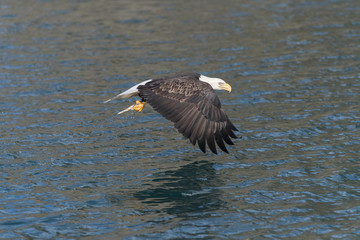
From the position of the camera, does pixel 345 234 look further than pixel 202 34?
No

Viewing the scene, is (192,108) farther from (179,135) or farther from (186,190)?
(179,135)

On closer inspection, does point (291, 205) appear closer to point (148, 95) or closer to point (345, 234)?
point (345, 234)

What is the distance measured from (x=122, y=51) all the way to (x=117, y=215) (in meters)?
10.5

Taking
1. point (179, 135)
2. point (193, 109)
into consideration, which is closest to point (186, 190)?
point (193, 109)

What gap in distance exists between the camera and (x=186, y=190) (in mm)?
7793

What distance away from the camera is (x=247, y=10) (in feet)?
71.3

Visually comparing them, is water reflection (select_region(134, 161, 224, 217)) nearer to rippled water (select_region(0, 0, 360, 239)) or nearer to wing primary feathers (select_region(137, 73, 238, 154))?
rippled water (select_region(0, 0, 360, 239))

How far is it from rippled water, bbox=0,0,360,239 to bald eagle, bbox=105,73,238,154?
0.75m

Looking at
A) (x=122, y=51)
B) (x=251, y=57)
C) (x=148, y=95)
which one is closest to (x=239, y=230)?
(x=148, y=95)

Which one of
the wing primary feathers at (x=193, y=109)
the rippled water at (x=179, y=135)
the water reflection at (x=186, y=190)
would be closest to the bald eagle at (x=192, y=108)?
the wing primary feathers at (x=193, y=109)

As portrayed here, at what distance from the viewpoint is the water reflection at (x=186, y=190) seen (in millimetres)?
7227

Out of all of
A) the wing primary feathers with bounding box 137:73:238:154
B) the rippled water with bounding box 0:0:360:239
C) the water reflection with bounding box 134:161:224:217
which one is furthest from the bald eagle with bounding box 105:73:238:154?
the rippled water with bounding box 0:0:360:239

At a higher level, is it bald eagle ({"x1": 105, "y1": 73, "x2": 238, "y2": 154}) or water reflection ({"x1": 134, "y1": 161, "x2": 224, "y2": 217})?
bald eagle ({"x1": 105, "y1": 73, "x2": 238, "y2": 154})

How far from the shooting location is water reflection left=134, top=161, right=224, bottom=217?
723cm
